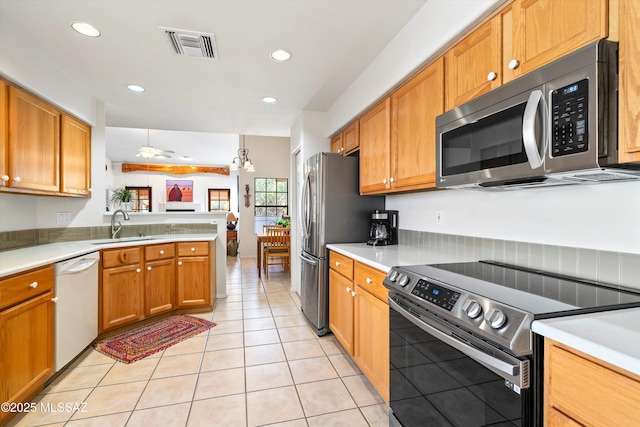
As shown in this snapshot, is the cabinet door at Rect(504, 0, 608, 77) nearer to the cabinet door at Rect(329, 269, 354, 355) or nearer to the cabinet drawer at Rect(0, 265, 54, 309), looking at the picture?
the cabinet door at Rect(329, 269, 354, 355)

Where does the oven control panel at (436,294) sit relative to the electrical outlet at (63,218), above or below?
below

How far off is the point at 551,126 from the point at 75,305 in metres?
3.20

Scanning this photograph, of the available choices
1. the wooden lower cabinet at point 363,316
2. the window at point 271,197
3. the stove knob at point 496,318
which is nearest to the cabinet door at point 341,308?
the wooden lower cabinet at point 363,316

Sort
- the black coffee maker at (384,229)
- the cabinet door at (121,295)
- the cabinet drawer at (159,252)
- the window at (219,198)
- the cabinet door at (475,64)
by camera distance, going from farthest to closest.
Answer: the window at (219,198) → the cabinet drawer at (159,252) → the cabinet door at (121,295) → the black coffee maker at (384,229) → the cabinet door at (475,64)

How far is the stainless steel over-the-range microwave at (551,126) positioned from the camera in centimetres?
96

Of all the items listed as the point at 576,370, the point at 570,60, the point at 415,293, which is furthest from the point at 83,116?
the point at 576,370

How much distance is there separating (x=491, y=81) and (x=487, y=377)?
4.18 feet

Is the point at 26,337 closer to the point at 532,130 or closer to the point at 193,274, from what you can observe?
the point at 193,274

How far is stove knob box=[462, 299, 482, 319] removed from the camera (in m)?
1.06

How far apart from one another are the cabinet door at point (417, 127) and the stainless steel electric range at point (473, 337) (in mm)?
670

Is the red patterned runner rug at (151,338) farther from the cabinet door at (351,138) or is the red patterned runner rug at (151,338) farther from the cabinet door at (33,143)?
the cabinet door at (351,138)

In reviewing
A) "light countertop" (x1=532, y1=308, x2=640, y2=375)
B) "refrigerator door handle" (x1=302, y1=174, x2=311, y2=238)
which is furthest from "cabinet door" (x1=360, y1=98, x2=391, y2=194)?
"light countertop" (x1=532, y1=308, x2=640, y2=375)

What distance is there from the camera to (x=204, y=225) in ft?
13.8

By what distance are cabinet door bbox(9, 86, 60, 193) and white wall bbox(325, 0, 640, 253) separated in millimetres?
2698
